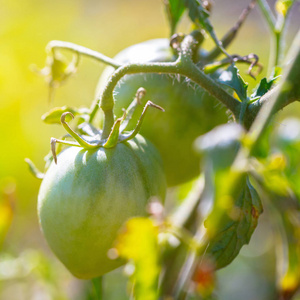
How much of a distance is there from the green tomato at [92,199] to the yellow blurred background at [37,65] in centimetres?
77

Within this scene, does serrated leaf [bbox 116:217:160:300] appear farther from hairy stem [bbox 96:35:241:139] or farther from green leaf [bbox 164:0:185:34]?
green leaf [bbox 164:0:185:34]

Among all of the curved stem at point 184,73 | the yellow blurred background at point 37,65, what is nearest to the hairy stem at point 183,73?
the curved stem at point 184,73

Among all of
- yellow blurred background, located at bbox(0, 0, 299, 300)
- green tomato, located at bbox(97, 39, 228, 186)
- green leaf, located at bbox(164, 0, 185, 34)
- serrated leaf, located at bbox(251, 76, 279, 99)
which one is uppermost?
green leaf, located at bbox(164, 0, 185, 34)

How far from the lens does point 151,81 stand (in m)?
0.77

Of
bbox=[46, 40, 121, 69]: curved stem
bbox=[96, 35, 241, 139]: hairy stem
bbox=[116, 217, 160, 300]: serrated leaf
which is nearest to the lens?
bbox=[116, 217, 160, 300]: serrated leaf

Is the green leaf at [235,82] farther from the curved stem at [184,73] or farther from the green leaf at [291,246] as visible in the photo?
A: the green leaf at [291,246]

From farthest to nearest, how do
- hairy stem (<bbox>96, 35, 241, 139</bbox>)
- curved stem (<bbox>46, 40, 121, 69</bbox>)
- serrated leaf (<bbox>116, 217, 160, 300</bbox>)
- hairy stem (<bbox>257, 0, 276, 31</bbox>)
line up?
1. hairy stem (<bbox>257, 0, 276, 31</bbox>)
2. curved stem (<bbox>46, 40, 121, 69</bbox>)
3. hairy stem (<bbox>96, 35, 241, 139</bbox>)
4. serrated leaf (<bbox>116, 217, 160, 300</bbox>)

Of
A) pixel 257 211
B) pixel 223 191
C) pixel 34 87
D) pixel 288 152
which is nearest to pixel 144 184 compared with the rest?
pixel 257 211

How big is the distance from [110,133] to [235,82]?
0.16 meters

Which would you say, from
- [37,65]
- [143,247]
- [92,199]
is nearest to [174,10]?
[92,199]

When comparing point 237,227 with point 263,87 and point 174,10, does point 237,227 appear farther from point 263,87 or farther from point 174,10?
point 174,10

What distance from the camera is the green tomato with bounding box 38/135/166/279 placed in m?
0.62

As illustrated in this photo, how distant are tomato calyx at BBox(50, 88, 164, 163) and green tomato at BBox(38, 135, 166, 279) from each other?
0.4 inches

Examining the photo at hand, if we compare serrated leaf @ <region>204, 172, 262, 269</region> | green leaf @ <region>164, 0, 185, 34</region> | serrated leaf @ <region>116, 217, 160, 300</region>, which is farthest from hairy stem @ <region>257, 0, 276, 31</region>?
serrated leaf @ <region>116, 217, 160, 300</region>
